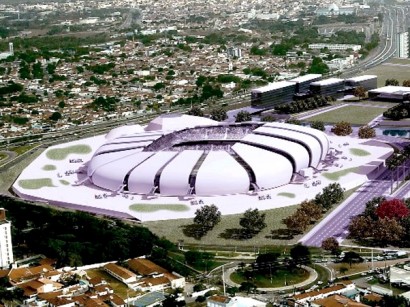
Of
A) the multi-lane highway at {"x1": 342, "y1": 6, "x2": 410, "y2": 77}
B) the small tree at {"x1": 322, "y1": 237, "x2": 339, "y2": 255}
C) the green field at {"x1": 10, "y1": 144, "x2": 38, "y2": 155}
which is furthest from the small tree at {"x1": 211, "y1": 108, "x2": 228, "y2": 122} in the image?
the small tree at {"x1": 322, "y1": 237, "x2": 339, "y2": 255}

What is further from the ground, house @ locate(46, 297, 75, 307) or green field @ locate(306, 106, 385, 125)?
house @ locate(46, 297, 75, 307)

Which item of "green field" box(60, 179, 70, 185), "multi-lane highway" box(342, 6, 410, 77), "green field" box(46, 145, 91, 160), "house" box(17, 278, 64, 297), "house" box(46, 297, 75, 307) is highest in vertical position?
"house" box(46, 297, 75, 307)

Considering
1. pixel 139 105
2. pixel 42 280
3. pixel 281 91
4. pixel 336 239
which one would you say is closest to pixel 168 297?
pixel 42 280

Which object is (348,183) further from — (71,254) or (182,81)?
(182,81)

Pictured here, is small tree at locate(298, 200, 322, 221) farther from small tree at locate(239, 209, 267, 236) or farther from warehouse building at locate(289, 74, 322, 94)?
warehouse building at locate(289, 74, 322, 94)

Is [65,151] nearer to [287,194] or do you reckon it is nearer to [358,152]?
[287,194]

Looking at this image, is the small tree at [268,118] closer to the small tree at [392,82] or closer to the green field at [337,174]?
the green field at [337,174]

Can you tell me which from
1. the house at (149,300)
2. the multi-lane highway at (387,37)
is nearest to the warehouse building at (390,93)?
the multi-lane highway at (387,37)
